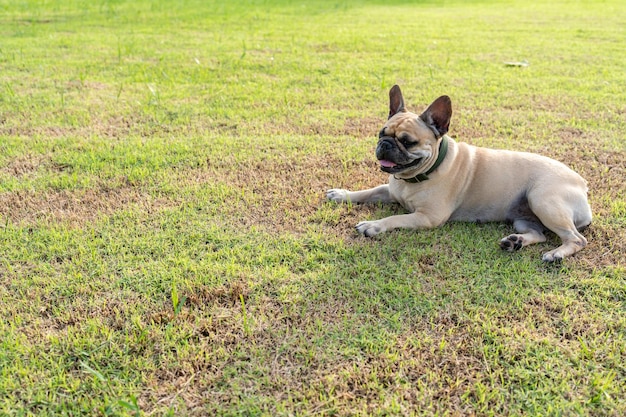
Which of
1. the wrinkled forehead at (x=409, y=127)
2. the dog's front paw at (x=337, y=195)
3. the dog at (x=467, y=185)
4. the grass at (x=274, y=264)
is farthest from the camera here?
the dog's front paw at (x=337, y=195)

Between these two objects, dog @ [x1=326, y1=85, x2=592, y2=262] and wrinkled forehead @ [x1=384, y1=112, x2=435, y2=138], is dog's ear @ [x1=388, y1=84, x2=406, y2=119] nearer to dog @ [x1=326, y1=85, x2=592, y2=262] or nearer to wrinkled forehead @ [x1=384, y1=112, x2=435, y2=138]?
dog @ [x1=326, y1=85, x2=592, y2=262]

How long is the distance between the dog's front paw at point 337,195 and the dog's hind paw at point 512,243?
129 cm

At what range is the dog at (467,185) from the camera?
3.60 meters

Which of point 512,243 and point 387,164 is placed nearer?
point 512,243

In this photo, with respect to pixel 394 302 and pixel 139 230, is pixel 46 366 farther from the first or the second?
pixel 394 302

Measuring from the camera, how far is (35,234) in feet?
11.7

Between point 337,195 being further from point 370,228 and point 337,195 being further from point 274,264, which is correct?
point 274,264

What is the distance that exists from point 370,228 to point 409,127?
2.65 ft

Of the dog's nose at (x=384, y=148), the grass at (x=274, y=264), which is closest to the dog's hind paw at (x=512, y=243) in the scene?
the grass at (x=274, y=264)

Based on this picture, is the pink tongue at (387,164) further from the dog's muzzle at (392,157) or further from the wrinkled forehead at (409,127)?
the wrinkled forehead at (409,127)

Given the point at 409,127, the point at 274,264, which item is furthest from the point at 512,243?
the point at 274,264

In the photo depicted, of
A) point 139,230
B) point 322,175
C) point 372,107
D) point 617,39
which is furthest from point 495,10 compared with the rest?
point 139,230

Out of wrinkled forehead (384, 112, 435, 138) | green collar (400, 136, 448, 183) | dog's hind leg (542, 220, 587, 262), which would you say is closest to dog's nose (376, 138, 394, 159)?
wrinkled forehead (384, 112, 435, 138)

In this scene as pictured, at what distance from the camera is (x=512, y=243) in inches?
137
